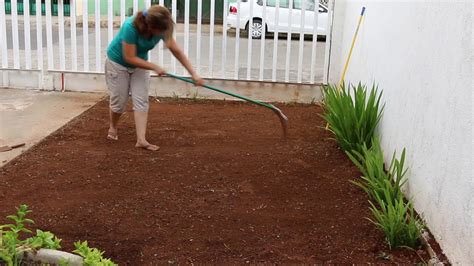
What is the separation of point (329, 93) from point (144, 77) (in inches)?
70.7

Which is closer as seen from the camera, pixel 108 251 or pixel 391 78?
pixel 108 251

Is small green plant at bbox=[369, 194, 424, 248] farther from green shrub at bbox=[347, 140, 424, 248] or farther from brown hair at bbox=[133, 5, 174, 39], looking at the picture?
brown hair at bbox=[133, 5, 174, 39]

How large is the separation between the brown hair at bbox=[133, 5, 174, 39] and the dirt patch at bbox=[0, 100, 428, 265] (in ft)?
3.74

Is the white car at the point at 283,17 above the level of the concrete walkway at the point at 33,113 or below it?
above

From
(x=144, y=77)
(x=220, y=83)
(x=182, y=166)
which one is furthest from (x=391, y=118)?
(x=220, y=83)

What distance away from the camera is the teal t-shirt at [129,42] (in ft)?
16.9

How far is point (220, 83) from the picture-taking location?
319 inches

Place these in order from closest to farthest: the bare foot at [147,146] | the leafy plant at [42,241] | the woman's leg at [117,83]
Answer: the leafy plant at [42,241] → the woman's leg at [117,83] → the bare foot at [147,146]

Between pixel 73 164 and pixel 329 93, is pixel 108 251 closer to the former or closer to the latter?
pixel 73 164

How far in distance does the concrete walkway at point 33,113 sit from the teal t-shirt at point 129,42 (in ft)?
3.90

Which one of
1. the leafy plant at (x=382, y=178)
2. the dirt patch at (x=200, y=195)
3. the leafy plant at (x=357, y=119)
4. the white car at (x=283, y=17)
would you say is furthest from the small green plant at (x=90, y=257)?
the white car at (x=283, y=17)

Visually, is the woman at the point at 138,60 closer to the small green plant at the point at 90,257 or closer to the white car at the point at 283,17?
the small green plant at the point at 90,257

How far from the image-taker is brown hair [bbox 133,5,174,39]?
4906 mm

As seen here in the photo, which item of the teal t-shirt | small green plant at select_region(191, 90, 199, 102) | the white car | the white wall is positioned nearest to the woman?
the teal t-shirt
